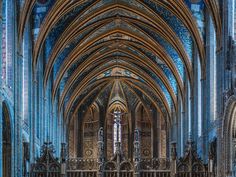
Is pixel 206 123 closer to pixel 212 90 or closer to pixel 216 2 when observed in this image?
pixel 212 90

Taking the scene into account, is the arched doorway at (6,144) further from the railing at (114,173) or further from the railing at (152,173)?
the railing at (152,173)

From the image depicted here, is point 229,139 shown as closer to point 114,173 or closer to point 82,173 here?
point 114,173

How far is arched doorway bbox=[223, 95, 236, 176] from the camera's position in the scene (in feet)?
121

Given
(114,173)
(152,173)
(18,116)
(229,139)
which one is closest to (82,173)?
(114,173)

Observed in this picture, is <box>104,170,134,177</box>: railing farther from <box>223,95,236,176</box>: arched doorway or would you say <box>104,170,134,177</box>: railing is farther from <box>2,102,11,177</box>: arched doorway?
<box>223,95,236,176</box>: arched doorway

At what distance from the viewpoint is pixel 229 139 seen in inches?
1496

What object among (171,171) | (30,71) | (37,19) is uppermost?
(37,19)

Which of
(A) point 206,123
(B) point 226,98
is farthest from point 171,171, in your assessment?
(B) point 226,98

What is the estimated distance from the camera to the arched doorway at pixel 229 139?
121 feet

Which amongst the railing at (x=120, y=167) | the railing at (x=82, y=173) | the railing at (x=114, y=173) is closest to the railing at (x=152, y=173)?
the railing at (x=120, y=167)

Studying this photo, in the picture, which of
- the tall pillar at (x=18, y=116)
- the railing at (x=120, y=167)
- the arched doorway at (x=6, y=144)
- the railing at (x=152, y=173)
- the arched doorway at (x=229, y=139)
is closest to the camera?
the arched doorway at (x=229, y=139)

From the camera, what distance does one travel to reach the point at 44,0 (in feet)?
159

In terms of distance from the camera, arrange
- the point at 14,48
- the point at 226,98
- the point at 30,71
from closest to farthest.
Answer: the point at 226,98 < the point at 14,48 < the point at 30,71

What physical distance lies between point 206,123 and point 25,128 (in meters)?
10.6
